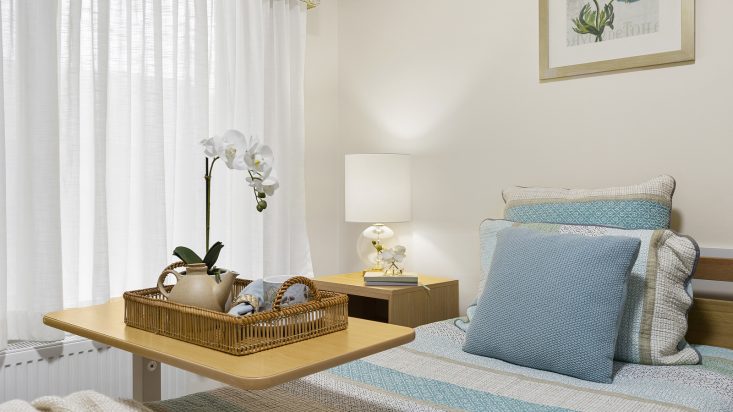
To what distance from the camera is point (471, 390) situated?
5.25 feet

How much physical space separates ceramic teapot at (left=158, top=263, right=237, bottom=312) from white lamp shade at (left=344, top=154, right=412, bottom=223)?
136 cm

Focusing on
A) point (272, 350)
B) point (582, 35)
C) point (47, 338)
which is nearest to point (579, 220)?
point (582, 35)

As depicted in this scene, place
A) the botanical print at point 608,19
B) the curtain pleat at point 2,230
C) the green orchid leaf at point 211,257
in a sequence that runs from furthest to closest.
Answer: the botanical print at point 608,19 < the curtain pleat at point 2,230 < the green orchid leaf at point 211,257

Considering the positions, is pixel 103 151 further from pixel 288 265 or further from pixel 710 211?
pixel 710 211

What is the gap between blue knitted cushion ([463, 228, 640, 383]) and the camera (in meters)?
1.72

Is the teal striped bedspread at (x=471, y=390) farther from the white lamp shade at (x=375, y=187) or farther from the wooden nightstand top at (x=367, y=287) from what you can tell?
the white lamp shade at (x=375, y=187)

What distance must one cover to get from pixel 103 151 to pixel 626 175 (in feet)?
6.71

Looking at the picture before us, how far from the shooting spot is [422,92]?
310 centimetres

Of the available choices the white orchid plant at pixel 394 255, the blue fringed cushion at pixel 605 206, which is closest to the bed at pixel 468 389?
the blue fringed cushion at pixel 605 206

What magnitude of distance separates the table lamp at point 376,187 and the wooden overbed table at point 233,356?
1.35 meters

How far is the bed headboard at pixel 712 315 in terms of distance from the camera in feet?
6.89

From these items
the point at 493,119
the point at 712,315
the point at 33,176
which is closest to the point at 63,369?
the point at 33,176

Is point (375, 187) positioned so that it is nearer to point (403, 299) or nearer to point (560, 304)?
point (403, 299)

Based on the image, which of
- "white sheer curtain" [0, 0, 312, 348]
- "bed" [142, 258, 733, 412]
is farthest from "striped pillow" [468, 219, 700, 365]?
"white sheer curtain" [0, 0, 312, 348]
